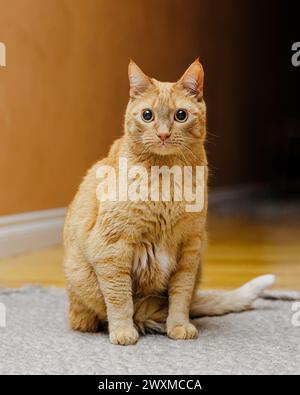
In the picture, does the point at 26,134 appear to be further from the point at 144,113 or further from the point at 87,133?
the point at 144,113

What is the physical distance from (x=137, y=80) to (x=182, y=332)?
0.51 m

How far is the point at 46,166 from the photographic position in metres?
2.70

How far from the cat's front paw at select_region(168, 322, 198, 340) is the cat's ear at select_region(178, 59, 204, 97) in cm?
47

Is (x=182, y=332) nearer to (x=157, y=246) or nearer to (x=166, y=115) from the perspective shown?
(x=157, y=246)

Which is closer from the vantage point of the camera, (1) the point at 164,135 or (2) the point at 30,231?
(1) the point at 164,135

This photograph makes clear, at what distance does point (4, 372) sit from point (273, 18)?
6.06 meters

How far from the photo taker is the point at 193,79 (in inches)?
51.3

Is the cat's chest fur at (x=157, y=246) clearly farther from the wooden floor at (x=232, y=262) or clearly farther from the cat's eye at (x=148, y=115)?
the wooden floor at (x=232, y=262)

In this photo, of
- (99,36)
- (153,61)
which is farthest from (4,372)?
(153,61)

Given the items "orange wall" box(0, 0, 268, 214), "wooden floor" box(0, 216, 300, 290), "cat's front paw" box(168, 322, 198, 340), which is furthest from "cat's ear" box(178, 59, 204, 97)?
"orange wall" box(0, 0, 268, 214)

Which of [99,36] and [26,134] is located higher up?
[99,36]

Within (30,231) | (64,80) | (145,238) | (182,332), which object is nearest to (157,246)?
(145,238)

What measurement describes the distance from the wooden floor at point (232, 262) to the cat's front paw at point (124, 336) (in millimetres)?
621

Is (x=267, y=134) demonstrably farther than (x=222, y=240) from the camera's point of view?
Yes
